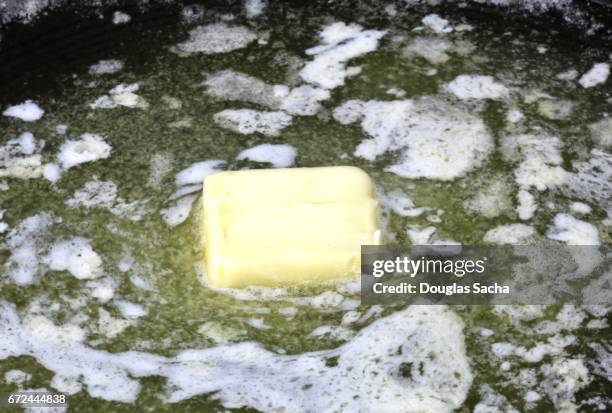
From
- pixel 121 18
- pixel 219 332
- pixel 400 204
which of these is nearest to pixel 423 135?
pixel 400 204

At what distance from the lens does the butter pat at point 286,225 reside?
1850 mm

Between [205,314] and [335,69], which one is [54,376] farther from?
[335,69]

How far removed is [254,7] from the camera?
2.68 m

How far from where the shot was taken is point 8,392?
171 centimetres

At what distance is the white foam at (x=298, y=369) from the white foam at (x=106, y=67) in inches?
34.3

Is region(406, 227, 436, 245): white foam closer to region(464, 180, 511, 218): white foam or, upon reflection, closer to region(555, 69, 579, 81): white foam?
region(464, 180, 511, 218): white foam

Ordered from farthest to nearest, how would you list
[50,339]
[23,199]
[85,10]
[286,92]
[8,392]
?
[85,10] < [286,92] < [23,199] < [50,339] < [8,392]

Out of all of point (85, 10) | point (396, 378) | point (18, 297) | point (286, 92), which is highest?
point (85, 10)

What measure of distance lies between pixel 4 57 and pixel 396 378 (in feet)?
4.87

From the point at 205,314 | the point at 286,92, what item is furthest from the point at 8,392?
the point at 286,92

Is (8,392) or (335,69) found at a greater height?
(335,69)

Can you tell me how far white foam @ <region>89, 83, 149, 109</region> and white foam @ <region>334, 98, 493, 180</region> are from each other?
0.54m

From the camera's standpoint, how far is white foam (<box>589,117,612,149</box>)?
224cm

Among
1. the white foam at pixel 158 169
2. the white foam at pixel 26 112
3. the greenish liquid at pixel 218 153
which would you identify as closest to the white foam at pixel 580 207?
the greenish liquid at pixel 218 153
